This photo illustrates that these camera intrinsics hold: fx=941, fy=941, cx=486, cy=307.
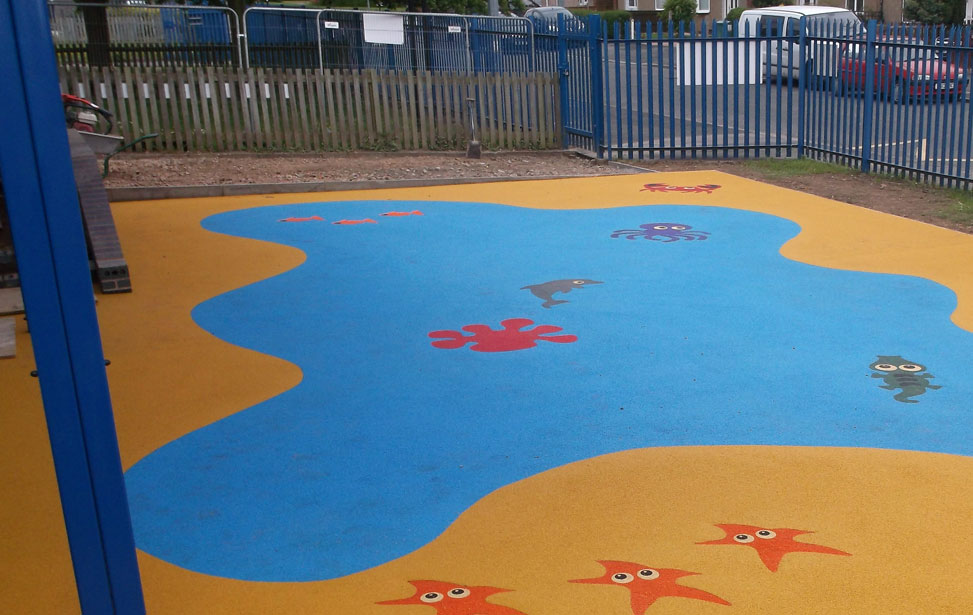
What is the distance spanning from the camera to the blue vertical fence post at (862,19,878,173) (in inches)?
441

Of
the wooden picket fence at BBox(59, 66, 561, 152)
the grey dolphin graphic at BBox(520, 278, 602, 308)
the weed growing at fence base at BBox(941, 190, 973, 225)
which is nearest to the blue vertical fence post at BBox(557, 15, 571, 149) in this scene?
the wooden picket fence at BBox(59, 66, 561, 152)

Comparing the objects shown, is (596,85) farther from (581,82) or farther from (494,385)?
(494,385)

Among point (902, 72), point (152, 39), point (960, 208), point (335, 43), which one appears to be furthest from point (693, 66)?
point (152, 39)

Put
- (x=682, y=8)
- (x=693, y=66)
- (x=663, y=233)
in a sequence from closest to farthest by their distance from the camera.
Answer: (x=663, y=233)
(x=693, y=66)
(x=682, y=8)

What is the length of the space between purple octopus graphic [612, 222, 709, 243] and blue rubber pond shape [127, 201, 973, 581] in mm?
310

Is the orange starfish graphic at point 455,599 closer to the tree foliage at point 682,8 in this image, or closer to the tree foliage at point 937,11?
the tree foliage at point 937,11

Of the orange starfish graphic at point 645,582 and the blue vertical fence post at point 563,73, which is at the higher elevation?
the blue vertical fence post at point 563,73

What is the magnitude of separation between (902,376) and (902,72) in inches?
279

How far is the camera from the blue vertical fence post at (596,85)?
13250 millimetres

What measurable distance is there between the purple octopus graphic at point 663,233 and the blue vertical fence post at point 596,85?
16.0 ft

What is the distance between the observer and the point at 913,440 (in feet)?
13.9

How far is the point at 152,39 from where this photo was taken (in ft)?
83.6

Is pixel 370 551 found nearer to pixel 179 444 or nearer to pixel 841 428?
pixel 179 444

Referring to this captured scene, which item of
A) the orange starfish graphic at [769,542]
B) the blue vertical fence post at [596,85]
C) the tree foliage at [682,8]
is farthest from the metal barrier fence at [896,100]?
the tree foliage at [682,8]
